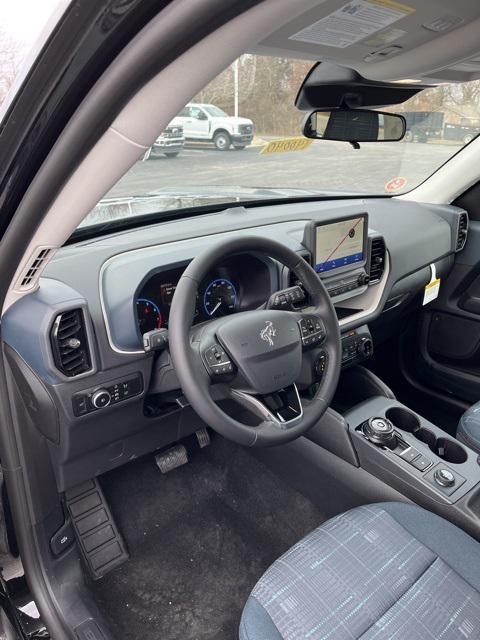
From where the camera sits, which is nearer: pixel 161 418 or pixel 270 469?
pixel 161 418

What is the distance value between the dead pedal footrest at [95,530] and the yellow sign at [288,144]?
154cm

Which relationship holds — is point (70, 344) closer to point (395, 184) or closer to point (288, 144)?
point (288, 144)

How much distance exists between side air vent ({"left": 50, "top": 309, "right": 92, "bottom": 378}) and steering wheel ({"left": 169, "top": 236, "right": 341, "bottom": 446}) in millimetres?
298

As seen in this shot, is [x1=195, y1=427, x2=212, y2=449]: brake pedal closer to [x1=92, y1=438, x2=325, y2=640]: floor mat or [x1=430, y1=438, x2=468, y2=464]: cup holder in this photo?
[x1=92, y1=438, x2=325, y2=640]: floor mat

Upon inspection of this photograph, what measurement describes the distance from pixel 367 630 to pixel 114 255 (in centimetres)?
126

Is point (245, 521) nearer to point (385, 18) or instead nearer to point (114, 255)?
point (114, 255)

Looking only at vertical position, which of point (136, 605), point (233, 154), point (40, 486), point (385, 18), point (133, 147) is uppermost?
point (385, 18)

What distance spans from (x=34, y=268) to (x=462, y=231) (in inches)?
95.9

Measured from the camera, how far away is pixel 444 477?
5.81 ft

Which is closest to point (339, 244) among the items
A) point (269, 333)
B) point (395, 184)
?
point (269, 333)

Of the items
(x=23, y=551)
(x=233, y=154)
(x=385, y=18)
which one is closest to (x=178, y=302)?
(x=385, y=18)

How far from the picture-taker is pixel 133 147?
83 centimetres

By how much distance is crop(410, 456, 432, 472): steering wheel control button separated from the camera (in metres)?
1.82

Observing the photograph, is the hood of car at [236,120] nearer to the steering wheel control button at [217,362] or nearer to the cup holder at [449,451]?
the steering wheel control button at [217,362]
